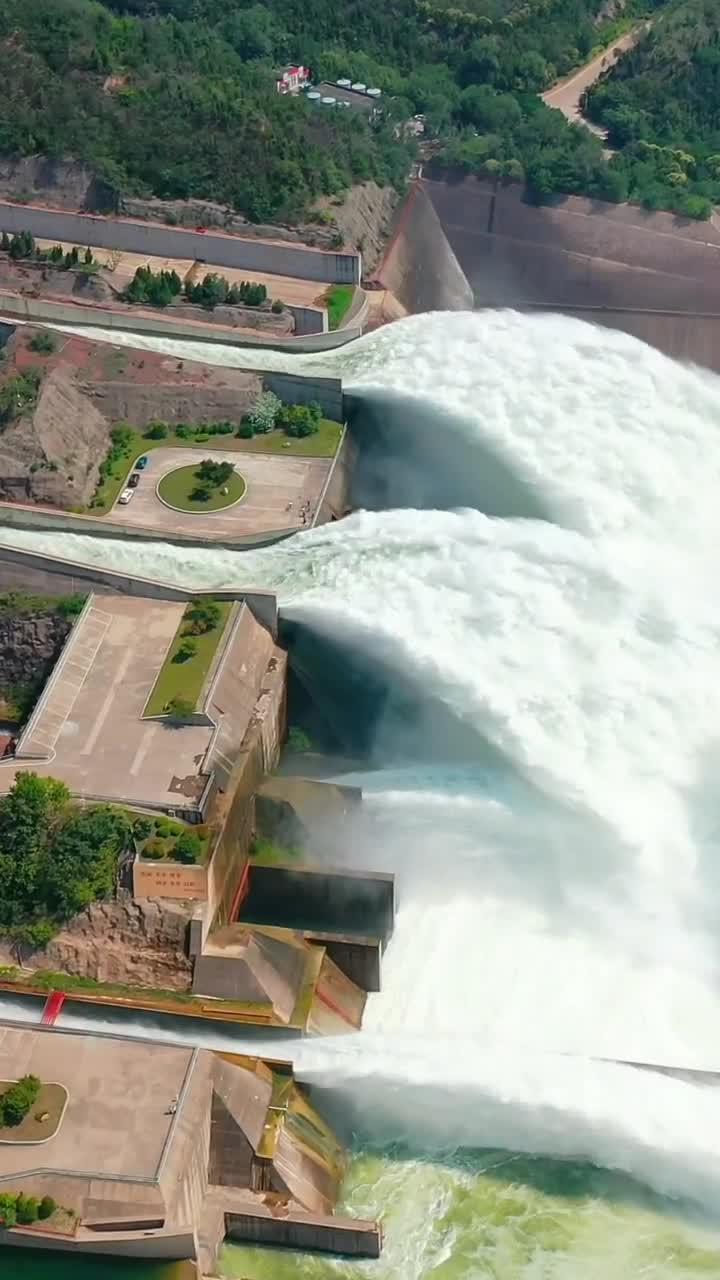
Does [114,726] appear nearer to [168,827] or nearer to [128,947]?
[168,827]

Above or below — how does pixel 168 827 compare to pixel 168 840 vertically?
above

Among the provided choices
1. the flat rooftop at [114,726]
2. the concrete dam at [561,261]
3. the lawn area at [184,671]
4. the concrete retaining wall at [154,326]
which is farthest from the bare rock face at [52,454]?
the concrete dam at [561,261]

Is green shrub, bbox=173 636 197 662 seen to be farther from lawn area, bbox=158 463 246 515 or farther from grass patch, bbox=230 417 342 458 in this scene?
grass patch, bbox=230 417 342 458

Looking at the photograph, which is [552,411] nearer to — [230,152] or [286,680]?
[286,680]

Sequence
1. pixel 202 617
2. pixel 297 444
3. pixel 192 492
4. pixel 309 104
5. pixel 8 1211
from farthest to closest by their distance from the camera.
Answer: pixel 309 104 < pixel 297 444 < pixel 192 492 < pixel 202 617 < pixel 8 1211

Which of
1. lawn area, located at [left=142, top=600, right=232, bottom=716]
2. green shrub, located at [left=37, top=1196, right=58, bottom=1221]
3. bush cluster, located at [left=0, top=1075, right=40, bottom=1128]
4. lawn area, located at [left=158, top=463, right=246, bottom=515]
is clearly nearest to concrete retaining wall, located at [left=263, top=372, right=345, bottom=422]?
lawn area, located at [left=158, top=463, right=246, bottom=515]

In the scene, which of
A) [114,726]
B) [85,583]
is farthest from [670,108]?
[114,726]
